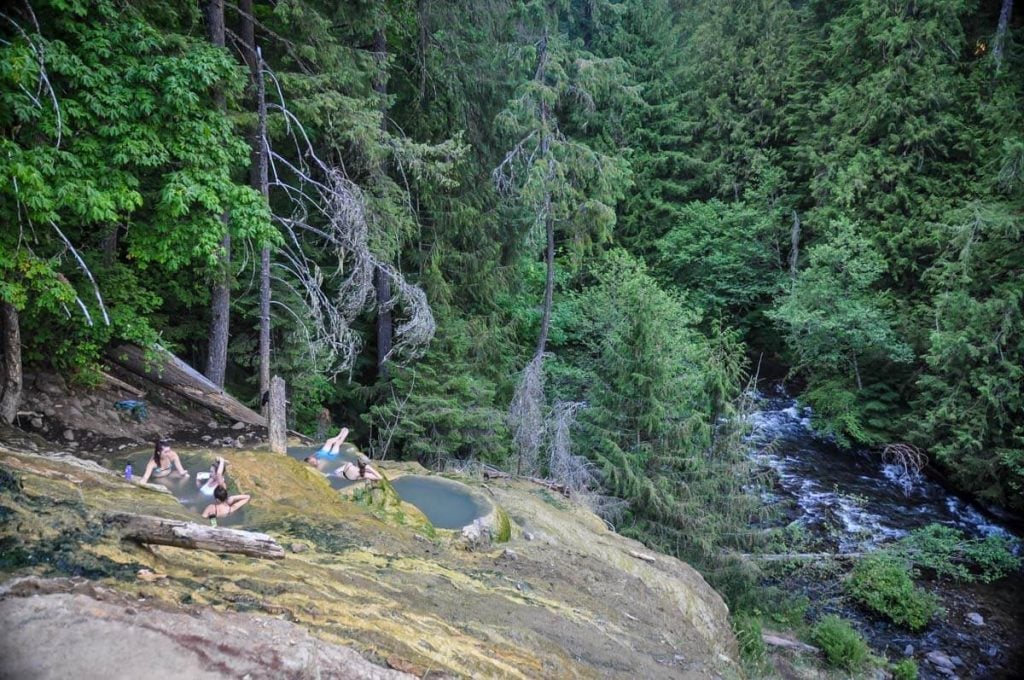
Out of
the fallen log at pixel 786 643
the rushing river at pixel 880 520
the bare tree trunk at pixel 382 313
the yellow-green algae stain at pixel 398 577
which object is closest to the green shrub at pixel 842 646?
the fallen log at pixel 786 643

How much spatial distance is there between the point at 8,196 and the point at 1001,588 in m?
19.0

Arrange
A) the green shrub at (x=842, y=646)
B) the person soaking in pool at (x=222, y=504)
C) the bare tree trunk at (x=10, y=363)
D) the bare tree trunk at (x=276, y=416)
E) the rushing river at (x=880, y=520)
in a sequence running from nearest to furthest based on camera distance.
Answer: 1. the person soaking in pool at (x=222, y=504)
2. the bare tree trunk at (x=10, y=363)
3. the bare tree trunk at (x=276, y=416)
4. the green shrub at (x=842, y=646)
5. the rushing river at (x=880, y=520)

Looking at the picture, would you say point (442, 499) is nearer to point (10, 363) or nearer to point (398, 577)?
point (398, 577)

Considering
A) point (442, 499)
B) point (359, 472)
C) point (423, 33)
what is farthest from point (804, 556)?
point (423, 33)

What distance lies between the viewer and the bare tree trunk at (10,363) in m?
7.29

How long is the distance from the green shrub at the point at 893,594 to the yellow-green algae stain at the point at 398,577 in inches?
210

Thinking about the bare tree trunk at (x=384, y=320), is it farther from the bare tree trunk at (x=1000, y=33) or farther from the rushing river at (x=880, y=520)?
the bare tree trunk at (x=1000, y=33)

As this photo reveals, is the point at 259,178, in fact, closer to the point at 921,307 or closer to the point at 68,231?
the point at 68,231

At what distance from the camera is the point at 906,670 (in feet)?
34.5

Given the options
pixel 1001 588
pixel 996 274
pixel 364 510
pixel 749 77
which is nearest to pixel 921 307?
pixel 996 274

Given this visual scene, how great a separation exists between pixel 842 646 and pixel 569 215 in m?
10.7

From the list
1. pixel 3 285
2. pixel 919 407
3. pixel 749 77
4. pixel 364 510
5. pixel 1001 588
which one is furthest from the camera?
pixel 749 77

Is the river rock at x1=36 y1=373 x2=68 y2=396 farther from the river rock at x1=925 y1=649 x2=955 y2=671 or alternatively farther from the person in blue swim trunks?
the river rock at x1=925 y1=649 x2=955 y2=671

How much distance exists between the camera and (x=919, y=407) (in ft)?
58.6
